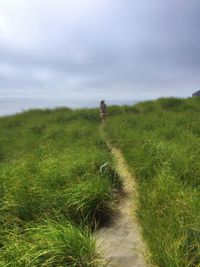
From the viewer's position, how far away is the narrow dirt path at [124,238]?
4.27 metres

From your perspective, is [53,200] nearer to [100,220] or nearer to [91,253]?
[100,220]

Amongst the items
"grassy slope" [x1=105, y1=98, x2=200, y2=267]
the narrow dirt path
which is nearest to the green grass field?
"grassy slope" [x1=105, y1=98, x2=200, y2=267]

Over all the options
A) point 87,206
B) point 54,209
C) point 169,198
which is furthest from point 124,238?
point 54,209

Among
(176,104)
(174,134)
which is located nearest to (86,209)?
(174,134)

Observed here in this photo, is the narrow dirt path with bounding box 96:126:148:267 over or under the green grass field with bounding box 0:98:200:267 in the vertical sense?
under

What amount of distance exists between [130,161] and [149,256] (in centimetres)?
440

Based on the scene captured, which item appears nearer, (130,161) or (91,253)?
(91,253)

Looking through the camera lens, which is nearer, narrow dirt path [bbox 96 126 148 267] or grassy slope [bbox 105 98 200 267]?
grassy slope [bbox 105 98 200 267]

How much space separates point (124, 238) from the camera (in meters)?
4.90

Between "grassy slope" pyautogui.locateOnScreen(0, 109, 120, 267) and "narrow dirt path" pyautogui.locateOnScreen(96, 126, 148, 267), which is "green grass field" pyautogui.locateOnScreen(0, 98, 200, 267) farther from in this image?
"narrow dirt path" pyautogui.locateOnScreen(96, 126, 148, 267)

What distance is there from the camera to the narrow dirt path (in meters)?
4.27

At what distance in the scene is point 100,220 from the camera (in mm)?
5535

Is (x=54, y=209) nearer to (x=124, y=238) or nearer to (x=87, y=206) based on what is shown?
(x=87, y=206)

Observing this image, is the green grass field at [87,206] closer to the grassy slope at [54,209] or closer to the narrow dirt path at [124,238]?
the grassy slope at [54,209]
